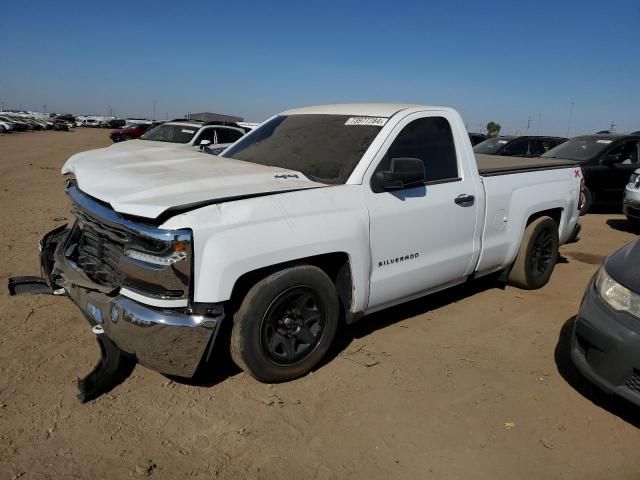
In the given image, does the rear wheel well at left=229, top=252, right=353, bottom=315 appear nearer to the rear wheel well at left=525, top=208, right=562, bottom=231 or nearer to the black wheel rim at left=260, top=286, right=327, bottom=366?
the black wheel rim at left=260, top=286, right=327, bottom=366

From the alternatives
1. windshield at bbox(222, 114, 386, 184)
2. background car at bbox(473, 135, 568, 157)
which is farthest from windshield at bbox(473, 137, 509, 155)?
windshield at bbox(222, 114, 386, 184)

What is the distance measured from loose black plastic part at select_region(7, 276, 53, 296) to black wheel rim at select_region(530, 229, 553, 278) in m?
4.61

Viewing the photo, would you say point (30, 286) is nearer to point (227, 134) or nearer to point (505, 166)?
point (505, 166)

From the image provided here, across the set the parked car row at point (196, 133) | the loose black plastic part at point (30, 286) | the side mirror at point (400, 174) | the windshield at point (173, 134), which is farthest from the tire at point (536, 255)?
the windshield at point (173, 134)

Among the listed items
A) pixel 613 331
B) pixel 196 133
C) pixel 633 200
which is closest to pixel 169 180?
pixel 613 331

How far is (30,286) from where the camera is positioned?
439 cm

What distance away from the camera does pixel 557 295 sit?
17.4 feet

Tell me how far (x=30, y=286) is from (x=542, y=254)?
4.97 metres

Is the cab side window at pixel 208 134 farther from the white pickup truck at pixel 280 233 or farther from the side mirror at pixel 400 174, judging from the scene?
the side mirror at pixel 400 174

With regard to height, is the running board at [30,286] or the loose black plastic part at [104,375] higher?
the running board at [30,286]

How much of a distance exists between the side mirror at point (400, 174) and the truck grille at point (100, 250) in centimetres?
173

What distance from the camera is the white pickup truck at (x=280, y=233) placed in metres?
2.85

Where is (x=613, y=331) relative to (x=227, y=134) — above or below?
below

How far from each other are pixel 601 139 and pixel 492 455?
956 centimetres
